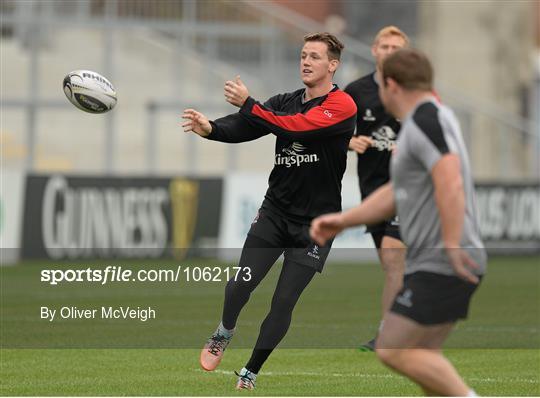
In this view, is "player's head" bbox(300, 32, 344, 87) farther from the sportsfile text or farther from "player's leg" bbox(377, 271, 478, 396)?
the sportsfile text

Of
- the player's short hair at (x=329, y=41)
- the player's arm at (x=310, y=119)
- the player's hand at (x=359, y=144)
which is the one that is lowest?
the player's hand at (x=359, y=144)

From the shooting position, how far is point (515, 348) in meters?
12.5

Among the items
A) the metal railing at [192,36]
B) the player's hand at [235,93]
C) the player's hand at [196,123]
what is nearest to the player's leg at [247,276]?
the player's hand at [196,123]

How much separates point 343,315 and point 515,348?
3267 mm

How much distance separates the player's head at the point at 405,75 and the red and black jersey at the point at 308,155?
270 centimetres

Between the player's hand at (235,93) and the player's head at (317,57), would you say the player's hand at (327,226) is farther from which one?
the player's head at (317,57)

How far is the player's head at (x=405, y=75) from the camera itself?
6980 mm

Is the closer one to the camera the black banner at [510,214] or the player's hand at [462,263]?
the player's hand at [462,263]

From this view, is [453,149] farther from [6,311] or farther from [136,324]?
[6,311]

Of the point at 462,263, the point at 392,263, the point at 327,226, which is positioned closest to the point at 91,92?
the point at 392,263

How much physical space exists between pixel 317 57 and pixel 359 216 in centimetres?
304

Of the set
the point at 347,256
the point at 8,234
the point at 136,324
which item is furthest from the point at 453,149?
the point at 347,256

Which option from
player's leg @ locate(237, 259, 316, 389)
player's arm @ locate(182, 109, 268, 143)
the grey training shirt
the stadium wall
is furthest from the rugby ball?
the stadium wall

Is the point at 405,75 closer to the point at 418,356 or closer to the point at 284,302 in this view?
the point at 418,356
